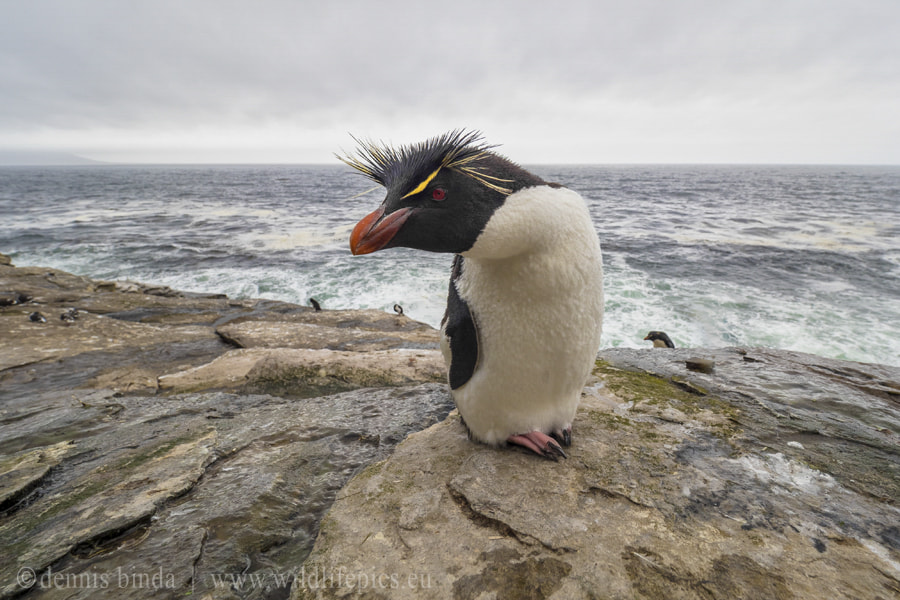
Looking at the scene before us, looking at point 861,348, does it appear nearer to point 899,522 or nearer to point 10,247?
point 899,522

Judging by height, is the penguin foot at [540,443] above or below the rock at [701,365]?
above

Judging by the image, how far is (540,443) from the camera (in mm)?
2215

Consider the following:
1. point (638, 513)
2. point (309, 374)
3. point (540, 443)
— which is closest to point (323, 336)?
point (309, 374)

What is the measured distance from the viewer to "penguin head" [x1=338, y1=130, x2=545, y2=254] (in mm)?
1646

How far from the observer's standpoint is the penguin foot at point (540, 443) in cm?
218

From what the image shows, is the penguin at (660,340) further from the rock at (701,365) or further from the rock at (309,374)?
the rock at (309,374)

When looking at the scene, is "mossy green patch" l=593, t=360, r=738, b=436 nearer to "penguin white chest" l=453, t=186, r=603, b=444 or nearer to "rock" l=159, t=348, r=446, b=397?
"penguin white chest" l=453, t=186, r=603, b=444

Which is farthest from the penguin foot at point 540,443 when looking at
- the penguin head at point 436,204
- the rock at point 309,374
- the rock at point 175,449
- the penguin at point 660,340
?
the penguin at point 660,340

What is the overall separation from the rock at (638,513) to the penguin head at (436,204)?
1.19 m

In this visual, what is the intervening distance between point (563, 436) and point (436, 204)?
149 centimetres

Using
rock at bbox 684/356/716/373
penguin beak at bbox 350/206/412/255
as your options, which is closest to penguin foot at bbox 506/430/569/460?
penguin beak at bbox 350/206/412/255

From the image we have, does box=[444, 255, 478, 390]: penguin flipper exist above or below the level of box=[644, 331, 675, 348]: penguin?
above

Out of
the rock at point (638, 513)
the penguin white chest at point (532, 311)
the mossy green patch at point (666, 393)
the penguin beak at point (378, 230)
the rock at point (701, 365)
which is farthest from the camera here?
the rock at point (701, 365)

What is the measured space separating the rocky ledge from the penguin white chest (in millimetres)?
278
